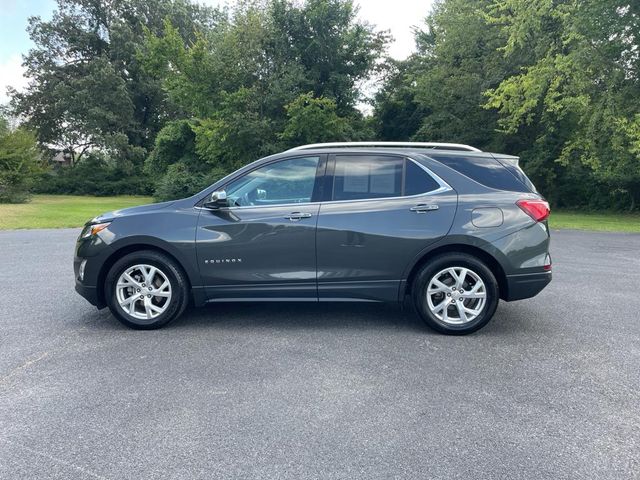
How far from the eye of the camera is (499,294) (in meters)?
4.78

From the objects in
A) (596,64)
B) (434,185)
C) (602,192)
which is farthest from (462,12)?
(434,185)

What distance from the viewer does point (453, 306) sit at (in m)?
4.71

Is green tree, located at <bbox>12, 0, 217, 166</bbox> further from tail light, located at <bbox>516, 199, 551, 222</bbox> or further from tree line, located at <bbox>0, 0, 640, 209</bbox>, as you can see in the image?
tail light, located at <bbox>516, 199, 551, 222</bbox>

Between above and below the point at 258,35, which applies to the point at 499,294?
below

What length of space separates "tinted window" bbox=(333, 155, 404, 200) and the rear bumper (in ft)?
4.61

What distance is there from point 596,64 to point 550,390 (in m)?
18.6

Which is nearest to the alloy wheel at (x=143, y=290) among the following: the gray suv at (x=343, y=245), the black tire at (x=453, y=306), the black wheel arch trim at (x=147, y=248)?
the gray suv at (x=343, y=245)

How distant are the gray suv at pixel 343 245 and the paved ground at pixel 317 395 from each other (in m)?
0.37

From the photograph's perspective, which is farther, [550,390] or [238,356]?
[238,356]

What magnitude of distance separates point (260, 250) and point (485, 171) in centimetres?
242

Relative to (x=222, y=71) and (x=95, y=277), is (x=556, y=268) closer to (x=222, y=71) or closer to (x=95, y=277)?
(x=95, y=277)

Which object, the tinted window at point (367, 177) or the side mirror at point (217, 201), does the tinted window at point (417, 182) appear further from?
the side mirror at point (217, 201)

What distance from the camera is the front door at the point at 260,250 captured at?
15.5 ft

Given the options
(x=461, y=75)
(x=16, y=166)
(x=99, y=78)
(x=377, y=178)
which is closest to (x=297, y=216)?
(x=377, y=178)
